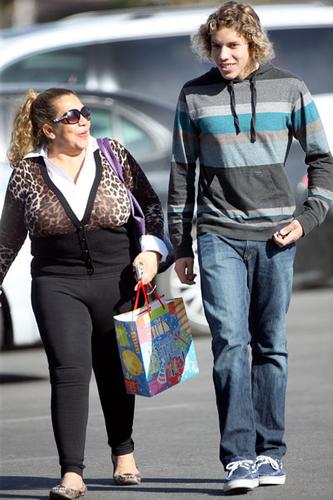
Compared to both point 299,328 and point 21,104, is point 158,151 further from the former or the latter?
point 21,104

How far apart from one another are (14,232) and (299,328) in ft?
18.8

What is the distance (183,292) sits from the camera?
10992mm

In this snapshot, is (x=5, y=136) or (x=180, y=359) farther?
(x=5, y=136)

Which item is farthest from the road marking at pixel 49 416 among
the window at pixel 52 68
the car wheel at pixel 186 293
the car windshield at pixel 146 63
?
the car windshield at pixel 146 63

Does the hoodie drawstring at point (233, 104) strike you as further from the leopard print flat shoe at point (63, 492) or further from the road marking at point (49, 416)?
the road marking at point (49, 416)

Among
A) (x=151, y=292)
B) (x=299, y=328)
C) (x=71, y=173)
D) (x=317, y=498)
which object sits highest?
(x=71, y=173)

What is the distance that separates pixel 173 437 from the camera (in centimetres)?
772

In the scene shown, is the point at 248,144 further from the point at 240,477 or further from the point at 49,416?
the point at 49,416

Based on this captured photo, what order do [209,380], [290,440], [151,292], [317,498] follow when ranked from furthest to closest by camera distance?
[209,380] → [290,440] → [151,292] → [317,498]

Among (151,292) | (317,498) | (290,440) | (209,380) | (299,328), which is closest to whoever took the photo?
(317,498)

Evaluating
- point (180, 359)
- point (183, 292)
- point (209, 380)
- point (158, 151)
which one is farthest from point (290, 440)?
point (158, 151)

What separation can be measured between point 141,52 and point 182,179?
26.1ft

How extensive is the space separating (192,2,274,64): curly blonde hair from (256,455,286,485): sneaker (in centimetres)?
157

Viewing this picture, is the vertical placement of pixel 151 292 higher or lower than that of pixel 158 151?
higher
